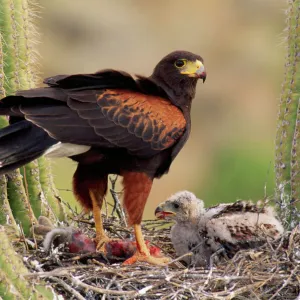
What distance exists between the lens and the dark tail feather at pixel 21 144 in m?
6.89

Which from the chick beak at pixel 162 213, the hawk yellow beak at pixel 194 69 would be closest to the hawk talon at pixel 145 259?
the chick beak at pixel 162 213

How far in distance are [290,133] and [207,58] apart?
Result: 36.1 feet

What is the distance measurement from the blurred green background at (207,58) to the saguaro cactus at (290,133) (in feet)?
20.4

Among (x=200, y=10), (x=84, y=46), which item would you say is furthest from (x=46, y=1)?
(x=200, y=10)

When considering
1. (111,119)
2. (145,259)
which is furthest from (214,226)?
(111,119)

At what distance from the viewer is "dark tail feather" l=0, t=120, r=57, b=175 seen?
271 inches

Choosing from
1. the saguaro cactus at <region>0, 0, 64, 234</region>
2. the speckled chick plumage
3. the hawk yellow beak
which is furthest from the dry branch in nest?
the hawk yellow beak

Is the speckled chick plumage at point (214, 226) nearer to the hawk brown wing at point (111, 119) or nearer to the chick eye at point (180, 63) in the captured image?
the hawk brown wing at point (111, 119)

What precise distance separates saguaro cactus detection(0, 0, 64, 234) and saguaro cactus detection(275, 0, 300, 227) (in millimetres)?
1822

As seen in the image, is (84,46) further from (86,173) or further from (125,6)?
(86,173)

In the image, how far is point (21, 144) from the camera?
6930 mm

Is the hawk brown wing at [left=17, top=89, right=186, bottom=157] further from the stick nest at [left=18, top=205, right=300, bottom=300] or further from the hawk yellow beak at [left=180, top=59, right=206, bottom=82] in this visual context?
the stick nest at [left=18, top=205, right=300, bottom=300]

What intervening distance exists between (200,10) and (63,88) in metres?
A: 13.0

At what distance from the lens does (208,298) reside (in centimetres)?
644
